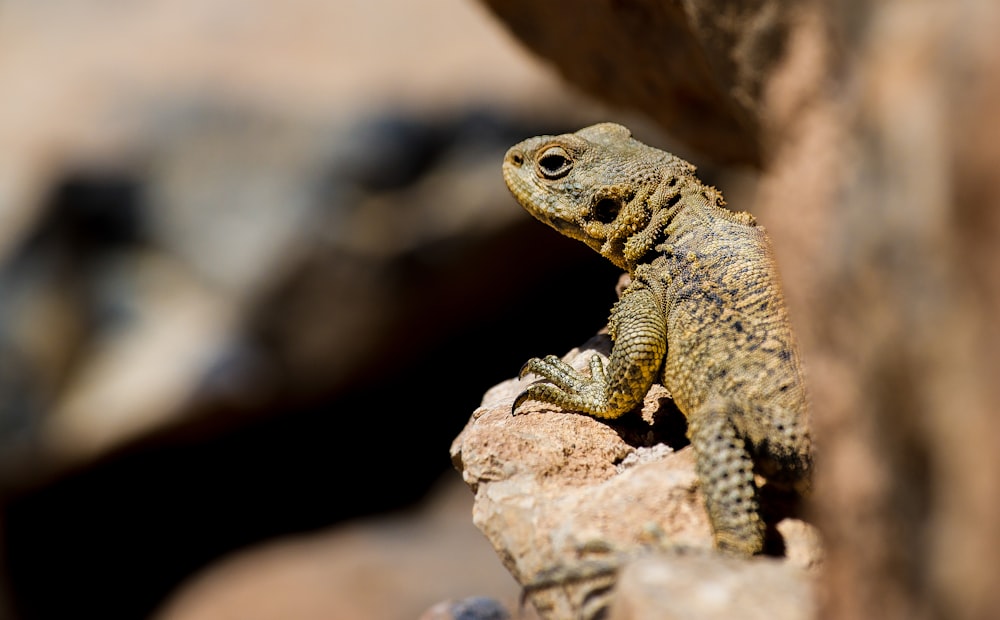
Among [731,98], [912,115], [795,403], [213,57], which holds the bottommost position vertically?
[912,115]

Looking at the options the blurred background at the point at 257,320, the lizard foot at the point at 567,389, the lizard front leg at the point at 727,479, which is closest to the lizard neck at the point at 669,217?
the lizard foot at the point at 567,389

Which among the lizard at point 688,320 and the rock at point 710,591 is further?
the lizard at point 688,320

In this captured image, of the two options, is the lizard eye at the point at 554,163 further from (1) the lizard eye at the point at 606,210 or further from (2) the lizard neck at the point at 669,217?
(2) the lizard neck at the point at 669,217

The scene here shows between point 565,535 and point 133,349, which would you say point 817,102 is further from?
point 133,349

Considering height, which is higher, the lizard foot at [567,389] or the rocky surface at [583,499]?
the lizard foot at [567,389]

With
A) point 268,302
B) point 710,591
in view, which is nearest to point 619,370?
point 710,591

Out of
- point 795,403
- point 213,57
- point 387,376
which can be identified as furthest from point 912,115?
point 213,57
